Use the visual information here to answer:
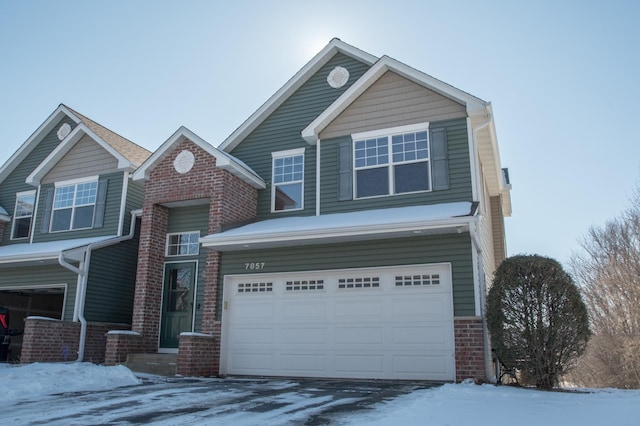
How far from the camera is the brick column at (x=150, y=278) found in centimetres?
1254

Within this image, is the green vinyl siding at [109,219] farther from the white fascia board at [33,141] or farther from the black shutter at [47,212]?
the white fascia board at [33,141]

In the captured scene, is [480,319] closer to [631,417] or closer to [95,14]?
[631,417]

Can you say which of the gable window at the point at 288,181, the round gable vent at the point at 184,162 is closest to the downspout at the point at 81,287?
the round gable vent at the point at 184,162

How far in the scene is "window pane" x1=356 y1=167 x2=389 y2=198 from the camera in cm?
1177

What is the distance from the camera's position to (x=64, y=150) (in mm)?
15945

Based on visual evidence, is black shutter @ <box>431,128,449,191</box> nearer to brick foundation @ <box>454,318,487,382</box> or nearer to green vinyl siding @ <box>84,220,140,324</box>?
brick foundation @ <box>454,318,487,382</box>

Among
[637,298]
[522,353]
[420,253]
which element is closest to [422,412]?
[522,353]

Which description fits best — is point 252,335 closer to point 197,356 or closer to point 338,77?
point 197,356

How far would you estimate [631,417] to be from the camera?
5656 mm

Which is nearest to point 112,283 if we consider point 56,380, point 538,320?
point 56,380

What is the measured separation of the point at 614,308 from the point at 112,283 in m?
18.4

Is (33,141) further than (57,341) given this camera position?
Yes

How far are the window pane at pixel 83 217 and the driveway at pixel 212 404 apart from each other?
24.6 ft

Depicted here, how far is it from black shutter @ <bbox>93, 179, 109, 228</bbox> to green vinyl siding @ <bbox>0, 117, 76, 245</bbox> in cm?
306
